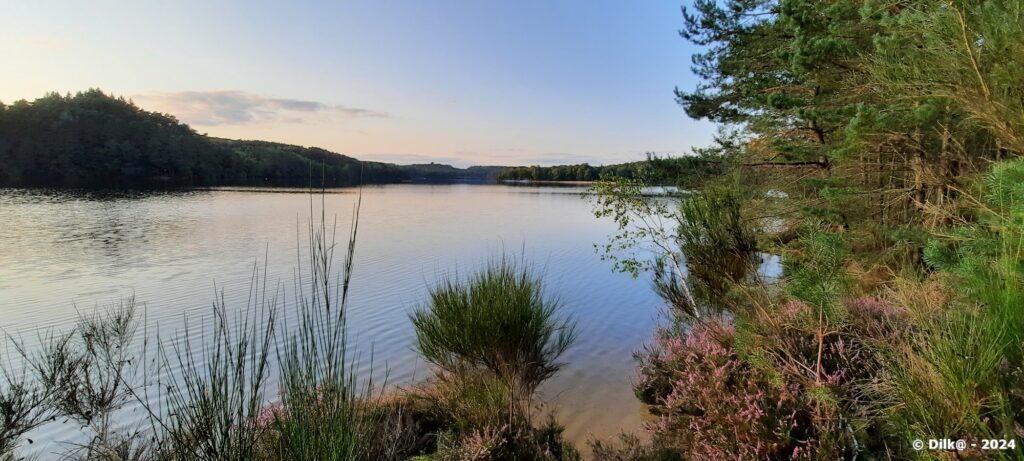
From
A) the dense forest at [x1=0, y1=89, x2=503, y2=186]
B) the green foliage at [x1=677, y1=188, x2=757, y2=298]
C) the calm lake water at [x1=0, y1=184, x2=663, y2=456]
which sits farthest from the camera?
the dense forest at [x1=0, y1=89, x2=503, y2=186]

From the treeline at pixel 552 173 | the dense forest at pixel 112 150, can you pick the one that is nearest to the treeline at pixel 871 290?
the treeline at pixel 552 173

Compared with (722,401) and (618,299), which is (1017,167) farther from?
(618,299)

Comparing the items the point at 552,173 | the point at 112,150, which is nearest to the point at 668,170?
the point at 112,150

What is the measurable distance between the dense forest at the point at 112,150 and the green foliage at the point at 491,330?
6417 cm

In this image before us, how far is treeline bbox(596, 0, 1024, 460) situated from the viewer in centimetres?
220

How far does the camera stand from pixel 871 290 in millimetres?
7656

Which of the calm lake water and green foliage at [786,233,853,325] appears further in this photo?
the calm lake water

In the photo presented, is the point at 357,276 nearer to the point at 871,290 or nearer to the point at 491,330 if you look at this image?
the point at 491,330

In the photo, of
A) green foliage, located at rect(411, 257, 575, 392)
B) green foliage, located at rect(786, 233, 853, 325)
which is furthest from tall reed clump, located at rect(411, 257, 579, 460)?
green foliage, located at rect(786, 233, 853, 325)

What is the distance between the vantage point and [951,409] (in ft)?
6.82

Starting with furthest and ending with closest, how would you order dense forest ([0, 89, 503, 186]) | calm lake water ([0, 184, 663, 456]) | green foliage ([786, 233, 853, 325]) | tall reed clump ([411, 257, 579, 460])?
dense forest ([0, 89, 503, 186]), calm lake water ([0, 184, 663, 456]), tall reed clump ([411, 257, 579, 460]), green foliage ([786, 233, 853, 325])

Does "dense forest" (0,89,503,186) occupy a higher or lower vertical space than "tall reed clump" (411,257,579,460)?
higher

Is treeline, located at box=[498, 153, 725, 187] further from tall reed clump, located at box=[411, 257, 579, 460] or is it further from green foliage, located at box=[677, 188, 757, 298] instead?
tall reed clump, located at box=[411, 257, 579, 460]

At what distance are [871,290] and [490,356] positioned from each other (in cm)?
656
